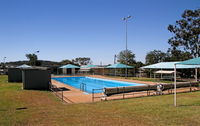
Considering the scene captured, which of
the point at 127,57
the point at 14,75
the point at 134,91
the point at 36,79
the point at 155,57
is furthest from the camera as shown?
the point at 155,57

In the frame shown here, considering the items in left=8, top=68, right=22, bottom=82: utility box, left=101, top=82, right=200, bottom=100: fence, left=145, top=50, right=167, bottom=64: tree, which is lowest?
left=101, top=82, right=200, bottom=100: fence

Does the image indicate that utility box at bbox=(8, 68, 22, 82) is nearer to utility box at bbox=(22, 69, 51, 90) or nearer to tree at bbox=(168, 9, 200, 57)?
utility box at bbox=(22, 69, 51, 90)

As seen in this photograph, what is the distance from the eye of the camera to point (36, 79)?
14672 mm

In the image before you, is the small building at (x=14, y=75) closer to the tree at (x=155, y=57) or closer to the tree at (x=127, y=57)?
the tree at (x=127, y=57)

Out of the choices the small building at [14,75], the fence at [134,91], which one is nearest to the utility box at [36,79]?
the fence at [134,91]

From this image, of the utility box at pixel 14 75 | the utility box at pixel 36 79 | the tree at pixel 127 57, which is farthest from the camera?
the tree at pixel 127 57

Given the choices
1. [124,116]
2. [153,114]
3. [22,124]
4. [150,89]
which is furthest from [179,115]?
[150,89]

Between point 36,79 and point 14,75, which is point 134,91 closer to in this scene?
point 36,79

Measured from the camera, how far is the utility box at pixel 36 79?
14.3 m

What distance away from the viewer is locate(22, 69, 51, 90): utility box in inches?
562

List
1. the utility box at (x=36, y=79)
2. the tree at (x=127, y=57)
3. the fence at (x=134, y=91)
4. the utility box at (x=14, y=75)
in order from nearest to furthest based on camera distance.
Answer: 1. the fence at (x=134, y=91)
2. the utility box at (x=36, y=79)
3. the utility box at (x=14, y=75)
4. the tree at (x=127, y=57)

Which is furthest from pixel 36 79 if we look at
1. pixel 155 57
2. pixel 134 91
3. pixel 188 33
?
pixel 155 57

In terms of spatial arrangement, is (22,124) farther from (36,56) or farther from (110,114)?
(36,56)

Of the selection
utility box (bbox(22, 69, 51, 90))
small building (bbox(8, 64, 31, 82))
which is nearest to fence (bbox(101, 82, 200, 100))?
utility box (bbox(22, 69, 51, 90))
